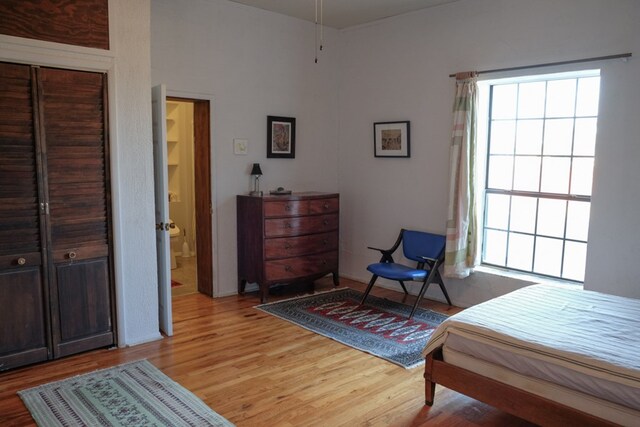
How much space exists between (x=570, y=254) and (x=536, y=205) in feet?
1.72

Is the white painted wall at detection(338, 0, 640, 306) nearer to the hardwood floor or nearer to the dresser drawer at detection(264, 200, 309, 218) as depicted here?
the dresser drawer at detection(264, 200, 309, 218)

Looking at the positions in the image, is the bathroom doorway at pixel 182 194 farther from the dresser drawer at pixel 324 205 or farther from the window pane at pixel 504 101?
the window pane at pixel 504 101

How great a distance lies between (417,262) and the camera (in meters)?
5.13

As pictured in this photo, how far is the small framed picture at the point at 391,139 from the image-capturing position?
529cm

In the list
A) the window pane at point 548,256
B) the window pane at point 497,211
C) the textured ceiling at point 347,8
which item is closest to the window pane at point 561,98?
the window pane at point 497,211

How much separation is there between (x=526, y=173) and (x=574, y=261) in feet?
2.94

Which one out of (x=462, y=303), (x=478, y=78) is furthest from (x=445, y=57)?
(x=462, y=303)

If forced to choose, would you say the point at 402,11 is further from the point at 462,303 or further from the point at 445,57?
the point at 462,303

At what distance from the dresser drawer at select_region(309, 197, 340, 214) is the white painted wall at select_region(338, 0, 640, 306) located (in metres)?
0.51

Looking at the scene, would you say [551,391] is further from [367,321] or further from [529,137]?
[529,137]

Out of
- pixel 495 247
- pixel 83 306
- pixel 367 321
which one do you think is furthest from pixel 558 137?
pixel 83 306

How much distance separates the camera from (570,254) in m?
4.30

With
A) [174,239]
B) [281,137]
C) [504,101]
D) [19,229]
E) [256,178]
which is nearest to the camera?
[19,229]

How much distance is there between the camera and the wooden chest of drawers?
16.3 ft
